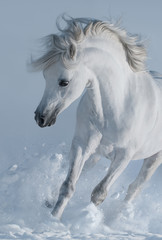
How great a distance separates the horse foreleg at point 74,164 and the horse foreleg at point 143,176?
1361mm

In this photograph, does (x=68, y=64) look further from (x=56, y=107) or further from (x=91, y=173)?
(x=91, y=173)

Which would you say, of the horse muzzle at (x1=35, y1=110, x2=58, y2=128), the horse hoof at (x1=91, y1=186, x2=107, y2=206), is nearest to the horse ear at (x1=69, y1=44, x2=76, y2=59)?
the horse muzzle at (x1=35, y1=110, x2=58, y2=128)

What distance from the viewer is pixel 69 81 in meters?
4.36

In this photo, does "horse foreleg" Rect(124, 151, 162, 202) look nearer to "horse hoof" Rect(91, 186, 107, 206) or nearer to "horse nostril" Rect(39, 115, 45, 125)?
"horse hoof" Rect(91, 186, 107, 206)

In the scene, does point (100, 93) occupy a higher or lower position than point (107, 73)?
lower

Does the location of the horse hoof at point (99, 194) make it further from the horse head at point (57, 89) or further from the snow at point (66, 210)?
the horse head at point (57, 89)

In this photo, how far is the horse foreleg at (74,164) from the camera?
479 centimetres

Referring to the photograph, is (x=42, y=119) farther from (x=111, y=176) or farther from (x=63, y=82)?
(x=111, y=176)

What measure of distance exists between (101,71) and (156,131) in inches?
45.8

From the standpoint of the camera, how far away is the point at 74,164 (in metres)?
4.89

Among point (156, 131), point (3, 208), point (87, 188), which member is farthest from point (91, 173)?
point (3, 208)

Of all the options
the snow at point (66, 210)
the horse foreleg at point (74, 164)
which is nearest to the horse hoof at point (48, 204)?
the snow at point (66, 210)

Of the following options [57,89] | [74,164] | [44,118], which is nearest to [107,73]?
[57,89]

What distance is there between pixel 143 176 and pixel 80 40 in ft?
7.76
